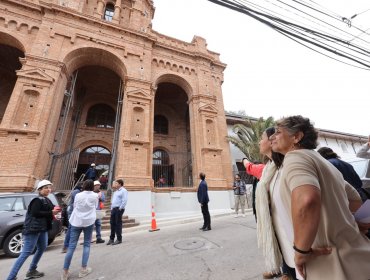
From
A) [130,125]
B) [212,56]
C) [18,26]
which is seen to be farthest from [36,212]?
[212,56]

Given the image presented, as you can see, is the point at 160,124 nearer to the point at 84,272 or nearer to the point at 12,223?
the point at 12,223

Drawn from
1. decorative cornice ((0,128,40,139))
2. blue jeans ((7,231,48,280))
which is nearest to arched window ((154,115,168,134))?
decorative cornice ((0,128,40,139))

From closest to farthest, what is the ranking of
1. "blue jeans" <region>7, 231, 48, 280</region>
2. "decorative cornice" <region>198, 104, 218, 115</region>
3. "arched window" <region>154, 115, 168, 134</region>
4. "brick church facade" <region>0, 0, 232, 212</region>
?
"blue jeans" <region>7, 231, 48, 280</region> < "brick church facade" <region>0, 0, 232, 212</region> < "decorative cornice" <region>198, 104, 218, 115</region> < "arched window" <region>154, 115, 168, 134</region>

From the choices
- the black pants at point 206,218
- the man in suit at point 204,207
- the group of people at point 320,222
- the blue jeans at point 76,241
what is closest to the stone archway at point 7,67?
the blue jeans at point 76,241

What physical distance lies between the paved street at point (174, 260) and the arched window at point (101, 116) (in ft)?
40.7

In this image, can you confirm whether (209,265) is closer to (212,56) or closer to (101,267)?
(101,267)

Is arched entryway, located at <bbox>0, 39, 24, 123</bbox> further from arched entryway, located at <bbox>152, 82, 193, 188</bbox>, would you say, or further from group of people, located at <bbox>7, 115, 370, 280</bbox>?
group of people, located at <bbox>7, 115, 370, 280</bbox>

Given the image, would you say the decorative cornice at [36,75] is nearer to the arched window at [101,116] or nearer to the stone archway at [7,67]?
the stone archway at [7,67]

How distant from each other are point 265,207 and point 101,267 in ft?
12.5

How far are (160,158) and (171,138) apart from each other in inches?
84.3

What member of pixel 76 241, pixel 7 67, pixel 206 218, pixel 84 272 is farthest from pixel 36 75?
pixel 206 218

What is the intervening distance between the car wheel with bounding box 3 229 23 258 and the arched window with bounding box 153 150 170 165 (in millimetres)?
11355

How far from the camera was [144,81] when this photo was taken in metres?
13.0

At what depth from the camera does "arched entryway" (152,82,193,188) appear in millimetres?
15492
